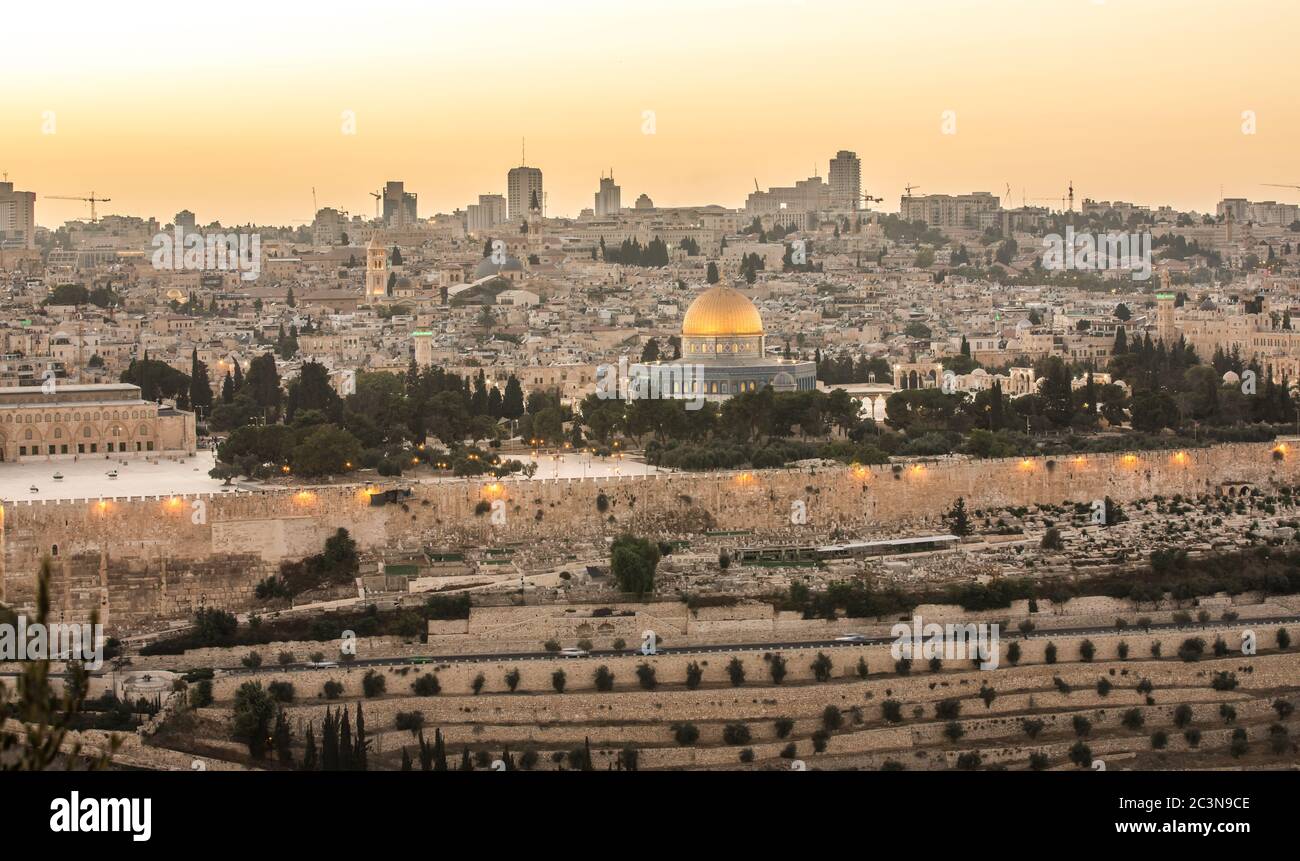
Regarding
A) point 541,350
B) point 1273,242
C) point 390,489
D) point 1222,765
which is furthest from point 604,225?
point 1222,765

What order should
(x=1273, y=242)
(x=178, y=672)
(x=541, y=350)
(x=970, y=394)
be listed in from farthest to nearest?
(x=1273, y=242), (x=541, y=350), (x=970, y=394), (x=178, y=672)

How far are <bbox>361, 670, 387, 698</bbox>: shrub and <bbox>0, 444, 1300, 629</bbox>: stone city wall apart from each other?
3.19 metres

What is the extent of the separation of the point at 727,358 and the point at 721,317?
854mm

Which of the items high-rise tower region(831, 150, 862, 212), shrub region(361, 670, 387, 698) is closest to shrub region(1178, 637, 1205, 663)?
shrub region(361, 670, 387, 698)

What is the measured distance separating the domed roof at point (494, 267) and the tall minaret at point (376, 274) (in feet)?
13.5

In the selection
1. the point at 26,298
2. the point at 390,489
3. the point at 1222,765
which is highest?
the point at 26,298

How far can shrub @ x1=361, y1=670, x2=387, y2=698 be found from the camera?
17.2m

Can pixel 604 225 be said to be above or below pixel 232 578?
above

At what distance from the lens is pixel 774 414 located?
91.0 feet

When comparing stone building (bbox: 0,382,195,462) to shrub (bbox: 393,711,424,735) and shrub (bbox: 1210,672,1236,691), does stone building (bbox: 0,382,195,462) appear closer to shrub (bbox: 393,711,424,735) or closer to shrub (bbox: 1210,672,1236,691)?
shrub (bbox: 393,711,424,735)

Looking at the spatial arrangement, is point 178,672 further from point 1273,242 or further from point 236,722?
point 1273,242

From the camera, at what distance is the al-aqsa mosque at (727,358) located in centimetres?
3195

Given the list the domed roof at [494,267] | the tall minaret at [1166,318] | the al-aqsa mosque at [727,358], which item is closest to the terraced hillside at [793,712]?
the al-aqsa mosque at [727,358]

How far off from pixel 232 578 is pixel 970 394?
14419mm
